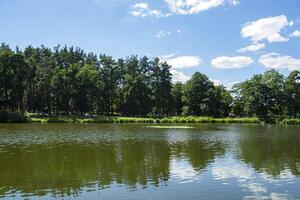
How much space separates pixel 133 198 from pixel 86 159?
12.8 metres

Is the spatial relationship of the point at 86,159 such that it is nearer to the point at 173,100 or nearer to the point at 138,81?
the point at 138,81

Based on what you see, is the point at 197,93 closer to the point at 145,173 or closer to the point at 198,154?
the point at 198,154

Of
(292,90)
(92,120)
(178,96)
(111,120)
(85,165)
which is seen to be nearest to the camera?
(85,165)

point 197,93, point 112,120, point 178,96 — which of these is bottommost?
point 112,120

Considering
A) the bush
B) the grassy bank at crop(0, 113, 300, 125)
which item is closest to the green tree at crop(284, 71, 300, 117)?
the grassy bank at crop(0, 113, 300, 125)

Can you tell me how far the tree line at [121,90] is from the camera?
10938cm

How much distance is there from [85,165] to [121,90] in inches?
3972

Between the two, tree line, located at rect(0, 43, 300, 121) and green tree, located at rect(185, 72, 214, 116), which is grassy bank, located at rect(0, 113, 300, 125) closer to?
tree line, located at rect(0, 43, 300, 121)

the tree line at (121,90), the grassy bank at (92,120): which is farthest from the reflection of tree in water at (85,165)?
the tree line at (121,90)

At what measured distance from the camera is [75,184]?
67.2ft

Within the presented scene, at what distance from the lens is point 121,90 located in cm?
12719

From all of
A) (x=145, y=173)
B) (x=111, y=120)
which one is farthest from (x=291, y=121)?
(x=145, y=173)

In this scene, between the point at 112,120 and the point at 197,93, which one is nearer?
the point at 112,120

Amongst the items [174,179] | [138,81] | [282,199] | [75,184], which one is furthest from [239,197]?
[138,81]
